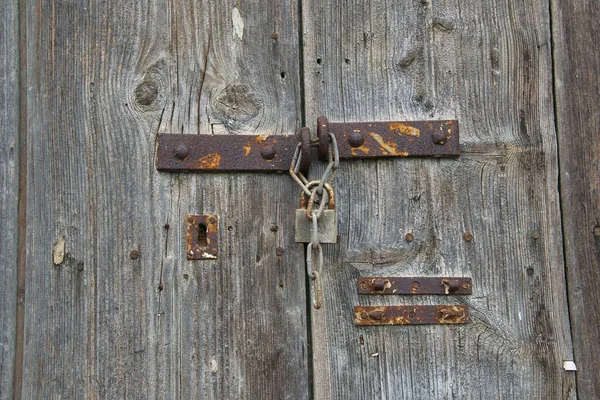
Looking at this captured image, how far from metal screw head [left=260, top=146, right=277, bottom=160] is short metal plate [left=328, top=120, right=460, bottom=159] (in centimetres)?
11

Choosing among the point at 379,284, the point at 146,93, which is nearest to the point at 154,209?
the point at 146,93

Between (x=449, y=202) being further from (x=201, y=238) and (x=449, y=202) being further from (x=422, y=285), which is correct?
(x=201, y=238)

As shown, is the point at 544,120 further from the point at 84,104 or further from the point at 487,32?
the point at 84,104

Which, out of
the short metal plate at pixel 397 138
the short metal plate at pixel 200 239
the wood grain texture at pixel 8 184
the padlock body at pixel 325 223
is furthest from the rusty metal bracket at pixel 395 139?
the wood grain texture at pixel 8 184

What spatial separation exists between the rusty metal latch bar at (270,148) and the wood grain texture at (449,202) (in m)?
0.03

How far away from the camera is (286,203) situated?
3.87 ft

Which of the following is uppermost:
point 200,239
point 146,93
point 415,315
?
point 146,93

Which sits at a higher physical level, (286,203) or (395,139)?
(395,139)

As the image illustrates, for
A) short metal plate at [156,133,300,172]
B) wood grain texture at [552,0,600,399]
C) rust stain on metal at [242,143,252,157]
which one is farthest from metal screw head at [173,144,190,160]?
wood grain texture at [552,0,600,399]

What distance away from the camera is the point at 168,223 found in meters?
1.17

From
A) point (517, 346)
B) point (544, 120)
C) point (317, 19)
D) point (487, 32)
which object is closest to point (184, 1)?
Answer: point (317, 19)

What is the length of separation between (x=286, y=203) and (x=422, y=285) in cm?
28

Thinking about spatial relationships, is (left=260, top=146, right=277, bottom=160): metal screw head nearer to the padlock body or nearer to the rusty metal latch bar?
the rusty metal latch bar

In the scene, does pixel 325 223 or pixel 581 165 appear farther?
pixel 581 165
